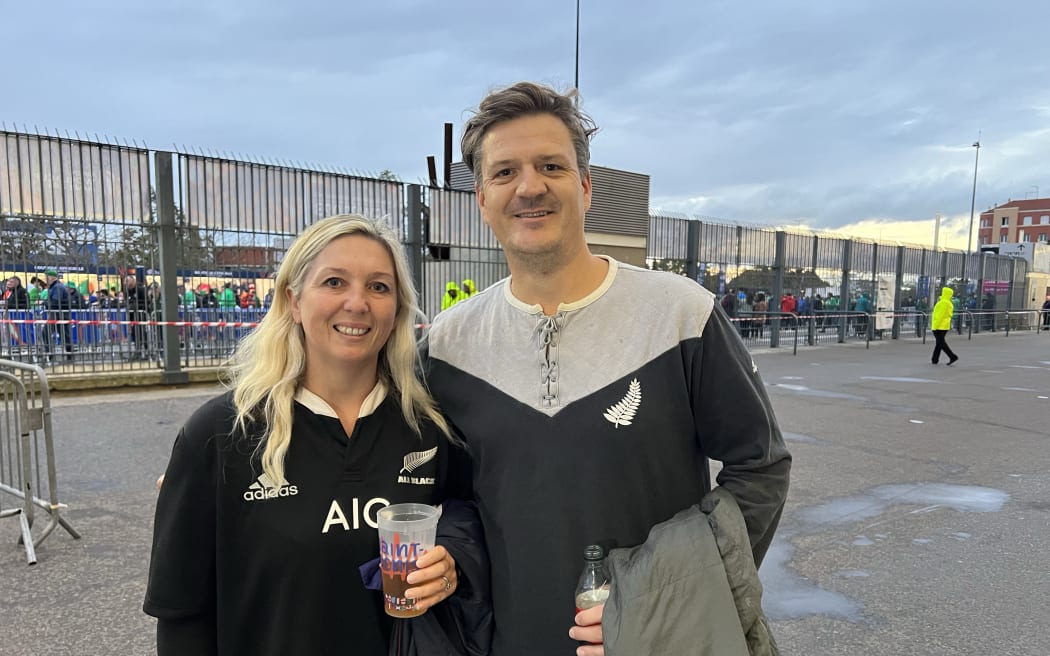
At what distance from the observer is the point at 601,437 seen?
1.64m

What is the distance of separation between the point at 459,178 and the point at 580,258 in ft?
49.3

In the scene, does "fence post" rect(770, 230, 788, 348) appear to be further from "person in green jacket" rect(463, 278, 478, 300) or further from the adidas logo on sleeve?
the adidas logo on sleeve

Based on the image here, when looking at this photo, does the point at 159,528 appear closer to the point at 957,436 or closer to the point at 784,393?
the point at 957,436

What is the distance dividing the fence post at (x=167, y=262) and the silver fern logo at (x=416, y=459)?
959 centimetres

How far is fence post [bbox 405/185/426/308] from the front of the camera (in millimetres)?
12352

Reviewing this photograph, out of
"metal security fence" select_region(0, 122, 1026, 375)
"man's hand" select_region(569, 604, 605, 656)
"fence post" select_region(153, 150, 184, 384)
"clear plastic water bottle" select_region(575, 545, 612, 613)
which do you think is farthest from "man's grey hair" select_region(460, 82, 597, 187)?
"fence post" select_region(153, 150, 184, 384)

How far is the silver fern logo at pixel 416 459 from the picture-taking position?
5.96 feet

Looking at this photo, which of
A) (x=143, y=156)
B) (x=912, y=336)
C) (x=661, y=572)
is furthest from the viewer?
(x=912, y=336)

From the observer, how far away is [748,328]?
18.4 meters

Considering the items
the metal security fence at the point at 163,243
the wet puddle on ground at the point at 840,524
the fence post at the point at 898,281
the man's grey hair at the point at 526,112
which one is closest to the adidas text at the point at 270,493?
the man's grey hair at the point at 526,112

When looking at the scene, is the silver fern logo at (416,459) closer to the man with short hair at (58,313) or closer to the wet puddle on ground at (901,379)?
the man with short hair at (58,313)

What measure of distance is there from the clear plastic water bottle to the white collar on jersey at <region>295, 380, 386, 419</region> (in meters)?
0.71

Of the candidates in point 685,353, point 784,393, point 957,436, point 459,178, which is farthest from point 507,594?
point 459,178

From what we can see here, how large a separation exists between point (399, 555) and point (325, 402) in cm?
49
